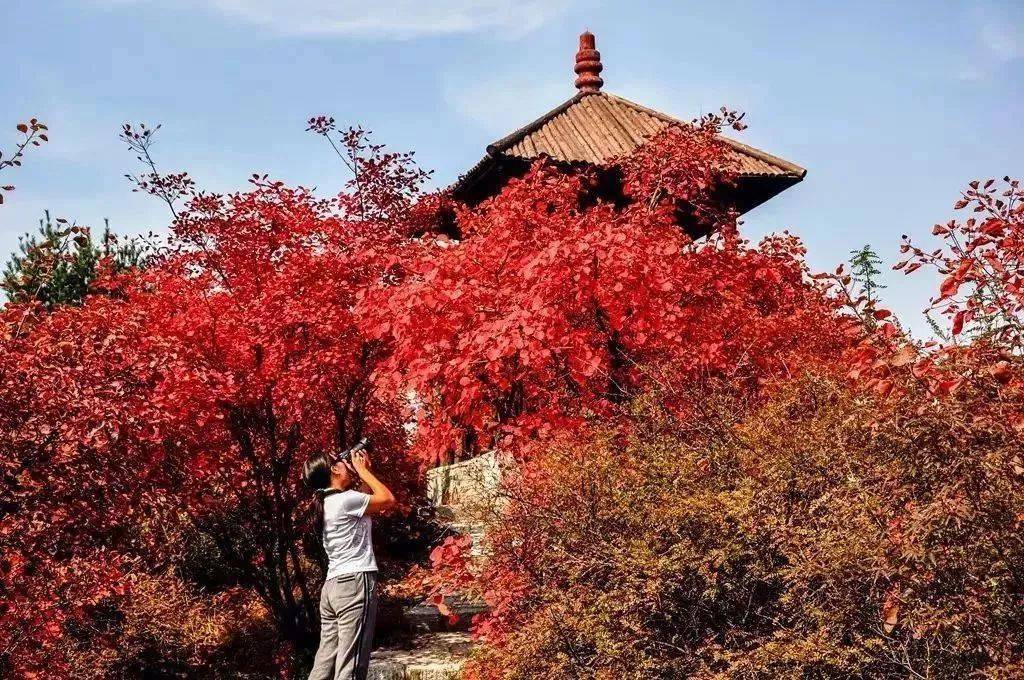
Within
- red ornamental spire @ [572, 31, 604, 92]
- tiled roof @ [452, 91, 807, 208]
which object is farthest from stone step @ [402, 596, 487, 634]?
red ornamental spire @ [572, 31, 604, 92]

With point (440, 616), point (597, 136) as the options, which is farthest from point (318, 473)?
point (597, 136)

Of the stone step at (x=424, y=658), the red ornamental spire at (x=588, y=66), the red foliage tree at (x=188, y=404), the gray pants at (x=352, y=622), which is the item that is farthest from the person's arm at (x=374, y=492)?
the red ornamental spire at (x=588, y=66)

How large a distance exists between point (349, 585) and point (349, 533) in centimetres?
31

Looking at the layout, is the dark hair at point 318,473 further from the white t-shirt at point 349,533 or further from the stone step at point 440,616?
the stone step at point 440,616

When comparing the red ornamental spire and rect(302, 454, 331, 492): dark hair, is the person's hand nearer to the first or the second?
rect(302, 454, 331, 492): dark hair

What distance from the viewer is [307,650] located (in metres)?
10.4

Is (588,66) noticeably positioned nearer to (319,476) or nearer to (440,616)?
(440,616)

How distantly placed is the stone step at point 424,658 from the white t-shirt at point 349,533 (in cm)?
316

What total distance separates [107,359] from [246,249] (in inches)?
130

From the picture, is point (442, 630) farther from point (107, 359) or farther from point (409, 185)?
point (107, 359)

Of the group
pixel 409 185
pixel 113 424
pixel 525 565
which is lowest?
pixel 525 565

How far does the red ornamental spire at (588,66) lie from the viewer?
1863 centimetres

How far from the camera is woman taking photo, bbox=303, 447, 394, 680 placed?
244 inches

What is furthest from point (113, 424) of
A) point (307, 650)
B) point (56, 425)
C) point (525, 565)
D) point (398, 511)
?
point (398, 511)
